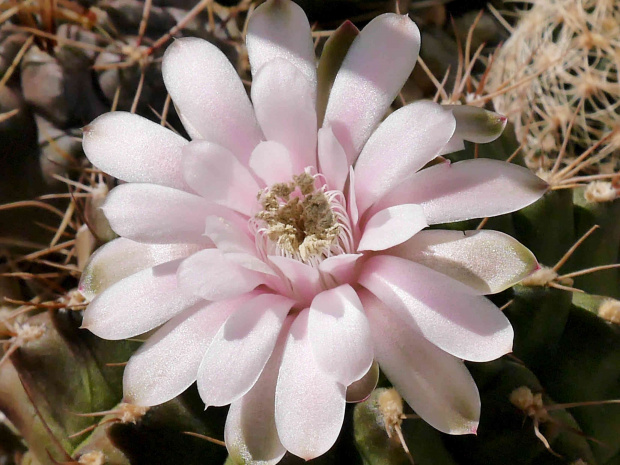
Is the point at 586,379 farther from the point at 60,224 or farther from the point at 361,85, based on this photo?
the point at 60,224

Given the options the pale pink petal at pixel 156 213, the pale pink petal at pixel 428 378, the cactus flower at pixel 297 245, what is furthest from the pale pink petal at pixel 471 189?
the pale pink petal at pixel 156 213

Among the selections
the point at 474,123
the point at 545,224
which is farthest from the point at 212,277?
the point at 545,224

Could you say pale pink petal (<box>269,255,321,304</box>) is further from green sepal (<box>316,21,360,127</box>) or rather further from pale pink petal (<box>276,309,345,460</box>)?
green sepal (<box>316,21,360,127</box>)

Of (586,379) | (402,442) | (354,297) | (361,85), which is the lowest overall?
(586,379)

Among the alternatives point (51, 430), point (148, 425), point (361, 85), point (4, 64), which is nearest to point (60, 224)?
point (4, 64)

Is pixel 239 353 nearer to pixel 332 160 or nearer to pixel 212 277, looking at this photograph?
pixel 212 277

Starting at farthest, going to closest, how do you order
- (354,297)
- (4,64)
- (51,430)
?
1. (4,64)
2. (51,430)
3. (354,297)
